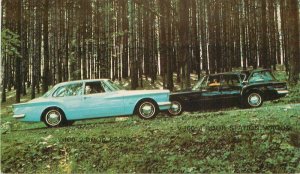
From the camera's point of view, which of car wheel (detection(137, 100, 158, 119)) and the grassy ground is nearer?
the grassy ground

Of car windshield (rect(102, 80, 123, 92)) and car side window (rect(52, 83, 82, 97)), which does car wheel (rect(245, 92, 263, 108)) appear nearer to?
car windshield (rect(102, 80, 123, 92))

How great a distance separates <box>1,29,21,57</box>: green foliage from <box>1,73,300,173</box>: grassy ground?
0.95 m

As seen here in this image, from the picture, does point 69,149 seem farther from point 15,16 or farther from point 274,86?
point 274,86

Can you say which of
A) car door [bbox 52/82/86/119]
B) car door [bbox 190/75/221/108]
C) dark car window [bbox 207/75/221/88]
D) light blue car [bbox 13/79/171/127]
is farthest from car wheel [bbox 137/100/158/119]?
dark car window [bbox 207/75/221/88]

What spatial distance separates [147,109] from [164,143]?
3.49ft

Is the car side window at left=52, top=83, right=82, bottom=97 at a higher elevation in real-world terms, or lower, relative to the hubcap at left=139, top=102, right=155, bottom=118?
higher

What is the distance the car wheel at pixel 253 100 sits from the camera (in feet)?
26.8

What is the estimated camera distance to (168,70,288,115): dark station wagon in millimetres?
8203

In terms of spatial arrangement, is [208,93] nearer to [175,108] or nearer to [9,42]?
[175,108]

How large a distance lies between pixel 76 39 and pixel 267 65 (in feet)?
14.4

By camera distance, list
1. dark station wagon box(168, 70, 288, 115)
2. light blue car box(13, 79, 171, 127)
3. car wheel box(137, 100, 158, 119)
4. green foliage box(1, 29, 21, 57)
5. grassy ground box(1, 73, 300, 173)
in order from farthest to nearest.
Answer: dark station wagon box(168, 70, 288, 115), car wheel box(137, 100, 158, 119), light blue car box(13, 79, 171, 127), green foliage box(1, 29, 21, 57), grassy ground box(1, 73, 300, 173)

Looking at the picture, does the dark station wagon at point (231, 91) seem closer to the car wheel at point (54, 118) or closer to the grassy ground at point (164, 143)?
the grassy ground at point (164, 143)

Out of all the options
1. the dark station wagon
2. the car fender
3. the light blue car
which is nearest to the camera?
the light blue car

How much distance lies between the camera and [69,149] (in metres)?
7.42
